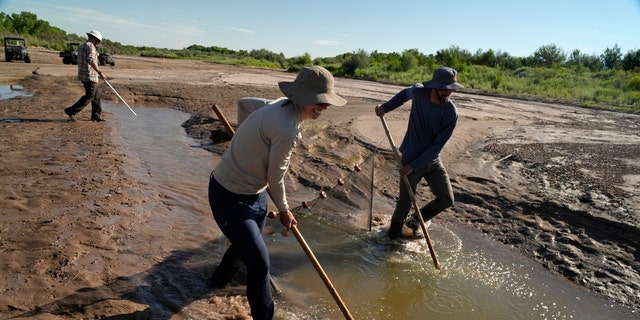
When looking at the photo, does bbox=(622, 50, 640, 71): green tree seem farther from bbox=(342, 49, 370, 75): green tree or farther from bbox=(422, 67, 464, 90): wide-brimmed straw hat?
bbox=(422, 67, 464, 90): wide-brimmed straw hat

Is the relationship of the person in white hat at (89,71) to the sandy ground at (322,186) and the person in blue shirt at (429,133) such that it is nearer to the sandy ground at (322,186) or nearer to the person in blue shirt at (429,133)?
the sandy ground at (322,186)

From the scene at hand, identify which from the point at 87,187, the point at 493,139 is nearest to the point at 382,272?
the point at 87,187

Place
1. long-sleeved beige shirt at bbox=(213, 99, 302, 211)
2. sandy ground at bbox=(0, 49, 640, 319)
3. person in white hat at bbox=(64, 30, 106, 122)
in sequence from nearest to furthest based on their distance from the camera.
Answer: long-sleeved beige shirt at bbox=(213, 99, 302, 211), sandy ground at bbox=(0, 49, 640, 319), person in white hat at bbox=(64, 30, 106, 122)

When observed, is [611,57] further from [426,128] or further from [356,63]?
[426,128]

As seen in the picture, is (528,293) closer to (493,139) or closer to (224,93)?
(493,139)

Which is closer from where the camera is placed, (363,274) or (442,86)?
(442,86)

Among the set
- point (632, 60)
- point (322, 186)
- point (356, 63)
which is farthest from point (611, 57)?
point (322, 186)

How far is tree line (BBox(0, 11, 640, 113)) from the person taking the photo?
24.9 m

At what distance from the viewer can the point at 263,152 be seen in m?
2.50

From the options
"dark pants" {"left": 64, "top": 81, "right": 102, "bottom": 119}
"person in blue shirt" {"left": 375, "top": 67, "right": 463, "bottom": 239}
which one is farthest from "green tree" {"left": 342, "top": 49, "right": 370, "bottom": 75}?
"person in blue shirt" {"left": 375, "top": 67, "right": 463, "bottom": 239}

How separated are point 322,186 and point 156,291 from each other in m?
3.41

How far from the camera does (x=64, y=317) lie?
2844 mm

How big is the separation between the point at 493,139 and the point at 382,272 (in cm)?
714

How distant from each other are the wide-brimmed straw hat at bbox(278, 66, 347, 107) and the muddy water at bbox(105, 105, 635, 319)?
5.86 feet
